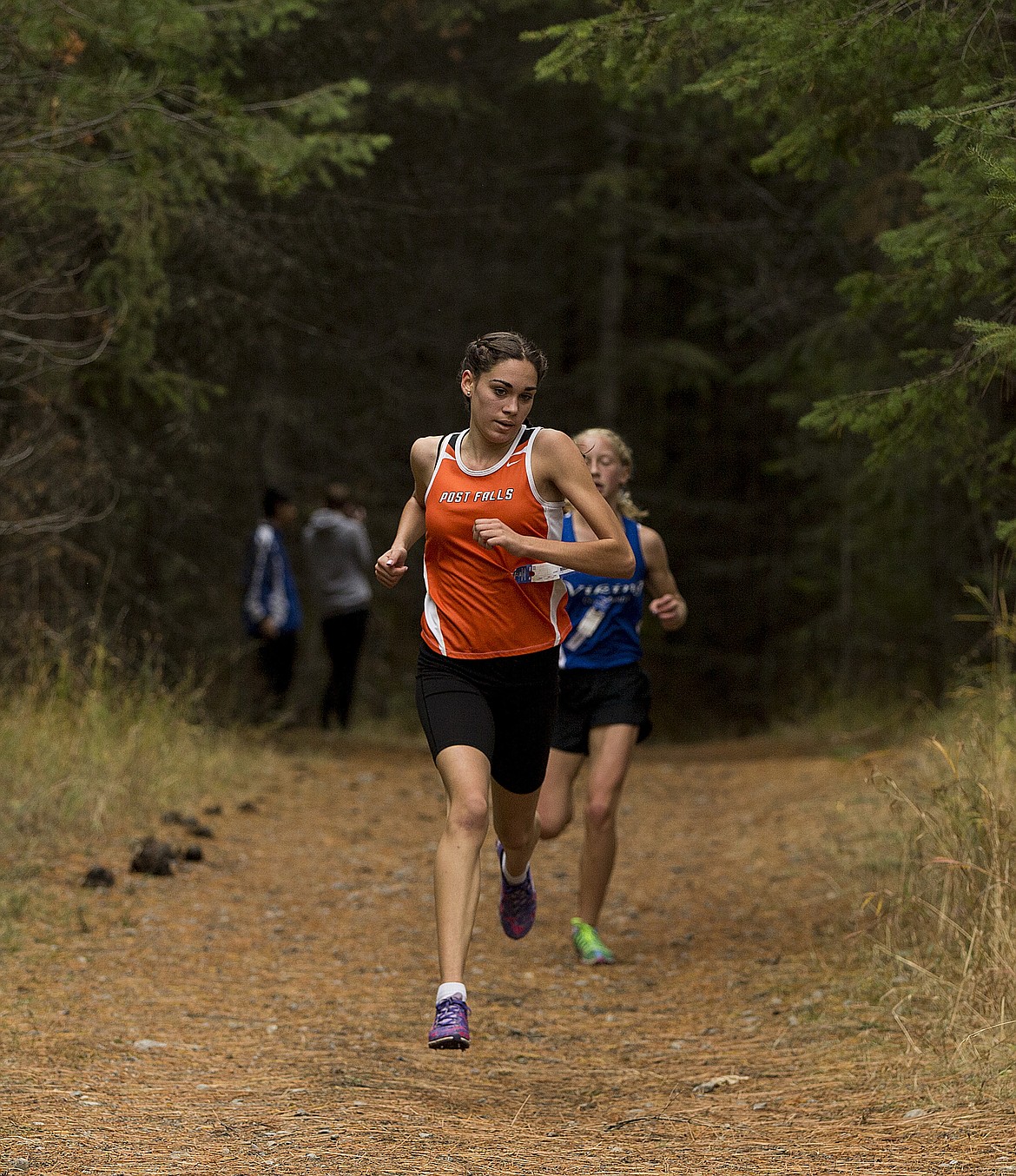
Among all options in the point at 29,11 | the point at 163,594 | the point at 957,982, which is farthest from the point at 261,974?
the point at 163,594

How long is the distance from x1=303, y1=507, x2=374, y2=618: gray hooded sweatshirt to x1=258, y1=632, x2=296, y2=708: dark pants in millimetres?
719

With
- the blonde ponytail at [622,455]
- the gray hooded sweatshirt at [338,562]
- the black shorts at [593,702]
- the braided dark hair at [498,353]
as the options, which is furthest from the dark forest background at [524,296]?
the braided dark hair at [498,353]

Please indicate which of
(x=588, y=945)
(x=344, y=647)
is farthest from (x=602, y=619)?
(x=344, y=647)

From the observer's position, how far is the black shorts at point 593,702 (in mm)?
6992

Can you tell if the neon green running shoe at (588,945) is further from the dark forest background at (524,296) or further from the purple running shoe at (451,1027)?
the purple running shoe at (451,1027)

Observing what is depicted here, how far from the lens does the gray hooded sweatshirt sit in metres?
14.3

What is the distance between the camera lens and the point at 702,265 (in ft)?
80.3

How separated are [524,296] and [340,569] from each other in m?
9.80

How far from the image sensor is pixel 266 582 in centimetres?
1322

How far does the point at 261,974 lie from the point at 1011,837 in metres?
3.26

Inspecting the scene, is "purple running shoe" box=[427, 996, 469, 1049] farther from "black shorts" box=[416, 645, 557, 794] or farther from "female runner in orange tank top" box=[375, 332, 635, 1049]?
"black shorts" box=[416, 645, 557, 794]

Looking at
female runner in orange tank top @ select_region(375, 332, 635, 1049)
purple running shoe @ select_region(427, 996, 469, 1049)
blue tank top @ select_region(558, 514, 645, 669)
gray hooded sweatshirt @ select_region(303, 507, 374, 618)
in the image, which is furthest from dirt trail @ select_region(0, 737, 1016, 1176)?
gray hooded sweatshirt @ select_region(303, 507, 374, 618)

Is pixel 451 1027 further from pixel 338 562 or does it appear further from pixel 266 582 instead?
pixel 338 562

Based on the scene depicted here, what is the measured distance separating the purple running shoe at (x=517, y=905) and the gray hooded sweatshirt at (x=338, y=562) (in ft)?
27.4
